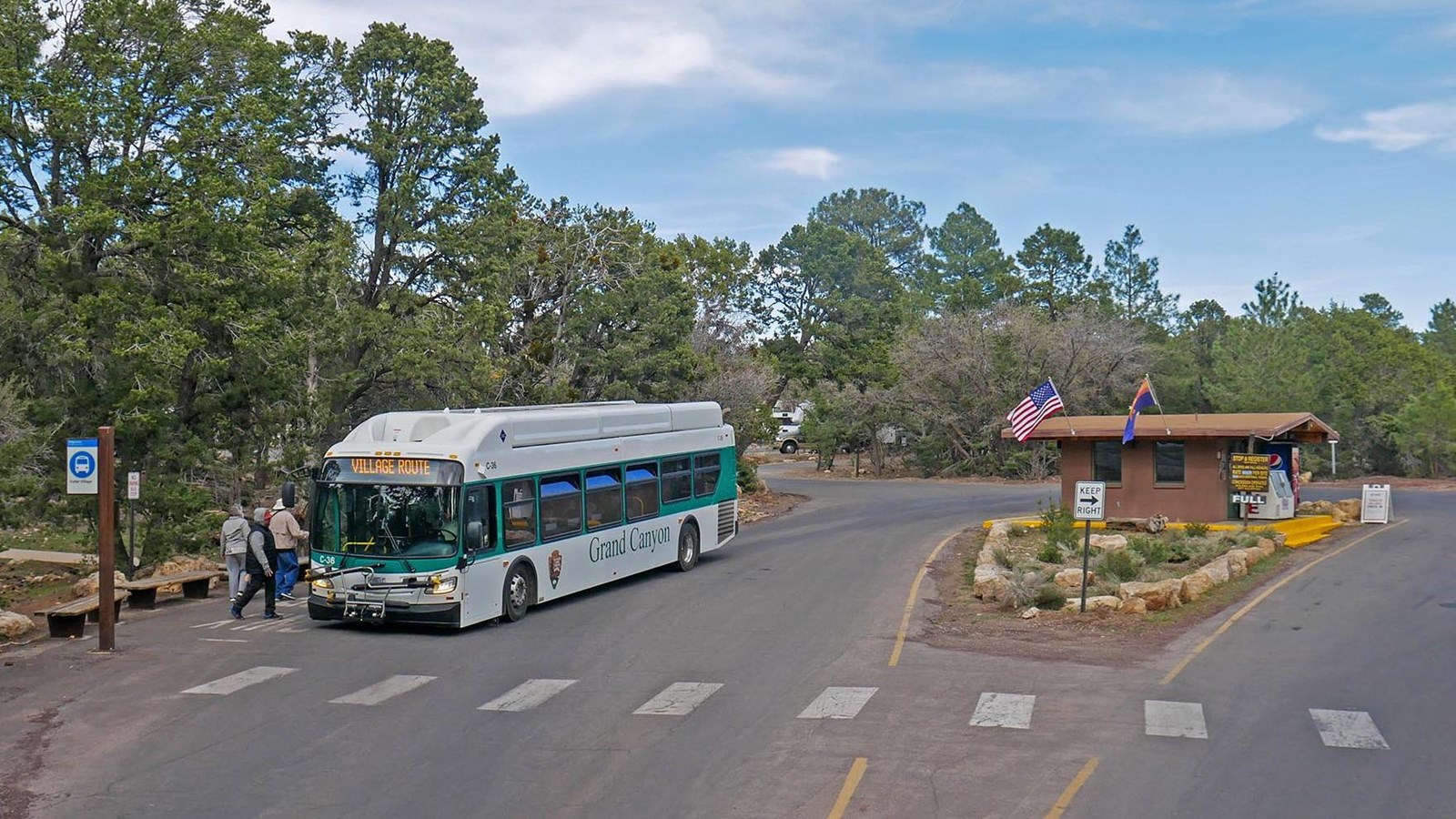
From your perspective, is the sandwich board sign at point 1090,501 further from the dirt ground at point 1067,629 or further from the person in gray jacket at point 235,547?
the person in gray jacket at point 235,547

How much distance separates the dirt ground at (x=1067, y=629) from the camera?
16.0 m

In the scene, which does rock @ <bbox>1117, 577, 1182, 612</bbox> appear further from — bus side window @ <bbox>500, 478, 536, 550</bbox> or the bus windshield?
the bus windshield

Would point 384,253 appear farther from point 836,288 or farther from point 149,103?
point 836,288

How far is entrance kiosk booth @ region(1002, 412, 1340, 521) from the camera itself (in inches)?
1179

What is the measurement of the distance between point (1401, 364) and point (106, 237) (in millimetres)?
52088

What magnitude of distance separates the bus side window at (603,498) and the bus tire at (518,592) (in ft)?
6.38

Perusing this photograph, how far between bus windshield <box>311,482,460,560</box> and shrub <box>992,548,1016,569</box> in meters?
10.6

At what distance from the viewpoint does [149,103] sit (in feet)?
83.8

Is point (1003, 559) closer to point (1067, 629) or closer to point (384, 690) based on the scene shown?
point (1067, 629)

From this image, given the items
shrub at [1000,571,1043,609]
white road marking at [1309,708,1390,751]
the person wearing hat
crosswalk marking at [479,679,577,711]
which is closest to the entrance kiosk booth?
shrub at [1000,571,1043,609]

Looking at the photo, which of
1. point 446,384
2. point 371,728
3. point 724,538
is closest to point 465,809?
point 371,728

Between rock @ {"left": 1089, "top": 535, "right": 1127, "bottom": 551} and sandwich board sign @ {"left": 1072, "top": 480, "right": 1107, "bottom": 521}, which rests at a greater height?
sandwich board sign @ {"left": 1072, "top": 480, "right": 1107, "bottom": 521}

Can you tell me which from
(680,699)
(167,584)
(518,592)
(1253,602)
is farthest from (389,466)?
(1253,602)

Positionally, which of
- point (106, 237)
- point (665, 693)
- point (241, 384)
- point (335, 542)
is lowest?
point (665, 693)
